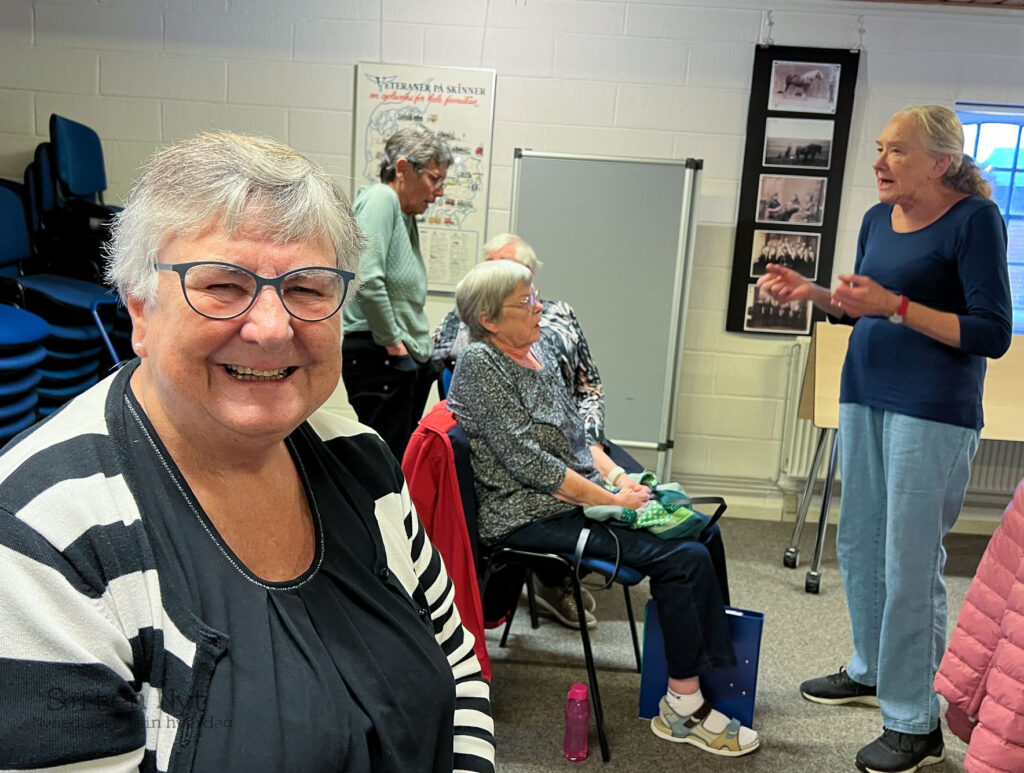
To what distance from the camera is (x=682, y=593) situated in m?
2.16

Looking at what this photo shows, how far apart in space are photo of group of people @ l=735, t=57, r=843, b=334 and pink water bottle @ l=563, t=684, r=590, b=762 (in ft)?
7.13

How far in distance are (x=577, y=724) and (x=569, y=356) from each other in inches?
43.2

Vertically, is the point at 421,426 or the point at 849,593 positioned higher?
the point at 421,426

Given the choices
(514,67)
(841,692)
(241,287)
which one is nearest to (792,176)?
(514,67)

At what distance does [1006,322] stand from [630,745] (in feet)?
4.41

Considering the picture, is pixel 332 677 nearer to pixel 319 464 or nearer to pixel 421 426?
pixel 319 464

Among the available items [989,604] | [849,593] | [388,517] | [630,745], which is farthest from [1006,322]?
[388,517]

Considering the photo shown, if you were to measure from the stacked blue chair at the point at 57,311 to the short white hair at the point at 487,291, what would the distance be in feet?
5.47

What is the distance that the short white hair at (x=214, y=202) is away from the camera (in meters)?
0.93

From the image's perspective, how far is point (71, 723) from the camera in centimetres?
78

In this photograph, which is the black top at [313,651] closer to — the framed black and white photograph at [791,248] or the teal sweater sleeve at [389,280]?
the teal sweater sleeve at [389,280]

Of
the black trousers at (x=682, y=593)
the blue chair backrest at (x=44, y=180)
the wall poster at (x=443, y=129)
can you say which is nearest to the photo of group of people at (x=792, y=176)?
the wall poster at (x=443, y=129)

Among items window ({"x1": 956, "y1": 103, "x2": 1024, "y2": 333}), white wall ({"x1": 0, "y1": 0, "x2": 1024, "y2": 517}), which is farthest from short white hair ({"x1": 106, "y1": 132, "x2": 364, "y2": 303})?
window ({"x1": 956, "y1": 103, "x2": 1024, "y2": 333})

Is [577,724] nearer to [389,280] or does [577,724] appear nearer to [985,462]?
[389,280]
